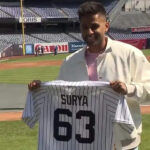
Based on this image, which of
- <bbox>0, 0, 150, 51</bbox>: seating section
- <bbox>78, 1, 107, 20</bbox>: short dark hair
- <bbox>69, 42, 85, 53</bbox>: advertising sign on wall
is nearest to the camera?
<bbox>78, 1, 107, 20</bbox>: short dark hair

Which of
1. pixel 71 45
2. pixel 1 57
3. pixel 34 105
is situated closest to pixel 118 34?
pixel 71 45

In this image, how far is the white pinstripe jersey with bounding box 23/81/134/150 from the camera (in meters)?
3.45

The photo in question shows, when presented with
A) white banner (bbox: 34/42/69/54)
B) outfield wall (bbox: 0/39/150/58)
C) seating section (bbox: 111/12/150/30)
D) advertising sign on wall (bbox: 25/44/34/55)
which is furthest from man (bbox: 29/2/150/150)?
seating section (bbox: 111/12/150/30)

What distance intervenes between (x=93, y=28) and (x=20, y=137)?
556 centimetres

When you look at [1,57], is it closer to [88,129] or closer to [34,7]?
[34,7]

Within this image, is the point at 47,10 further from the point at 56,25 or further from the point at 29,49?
the point at 29,49

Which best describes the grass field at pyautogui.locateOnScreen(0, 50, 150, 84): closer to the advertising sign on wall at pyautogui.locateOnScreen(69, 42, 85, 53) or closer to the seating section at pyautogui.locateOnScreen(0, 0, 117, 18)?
the advertising sign on wall at pyautogui.locateOnScreen(69, 42, 85, 53)

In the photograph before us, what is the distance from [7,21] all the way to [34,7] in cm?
644

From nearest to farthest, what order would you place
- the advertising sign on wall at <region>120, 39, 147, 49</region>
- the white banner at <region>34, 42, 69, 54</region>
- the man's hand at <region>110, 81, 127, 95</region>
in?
the man's hand at <region>110, 81, 127, 95</region> < the white banner at <region>34, 42, 69, 54</region> < the advertising sign on wall at <region>120, 39, 147, 49</region>

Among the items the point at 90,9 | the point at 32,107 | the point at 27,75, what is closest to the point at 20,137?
the point at 32,107

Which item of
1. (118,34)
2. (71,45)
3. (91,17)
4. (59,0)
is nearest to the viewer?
(91,17)

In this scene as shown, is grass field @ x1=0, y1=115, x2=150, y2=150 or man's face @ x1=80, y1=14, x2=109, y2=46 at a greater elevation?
man's face @ x1=80, y1=14, x2=109, y2=46

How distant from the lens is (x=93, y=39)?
3502 millimetres

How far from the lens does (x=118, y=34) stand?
179 feet
